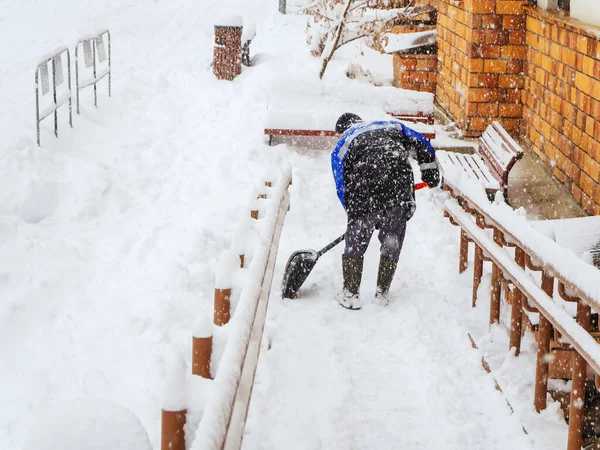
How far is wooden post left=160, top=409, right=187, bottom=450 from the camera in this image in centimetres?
260

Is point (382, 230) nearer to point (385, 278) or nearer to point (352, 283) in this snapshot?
point (385, 278)

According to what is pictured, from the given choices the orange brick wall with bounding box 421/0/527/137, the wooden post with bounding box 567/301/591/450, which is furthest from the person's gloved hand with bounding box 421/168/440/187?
the orange brick wall with bounding box 421/0/527/137

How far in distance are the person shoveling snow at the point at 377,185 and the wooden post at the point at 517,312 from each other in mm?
1424

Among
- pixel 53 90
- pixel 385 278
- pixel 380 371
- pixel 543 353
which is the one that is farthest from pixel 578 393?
pixel 53 90

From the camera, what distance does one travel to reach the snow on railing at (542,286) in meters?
3.71

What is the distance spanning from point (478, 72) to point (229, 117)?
3830 millimetres

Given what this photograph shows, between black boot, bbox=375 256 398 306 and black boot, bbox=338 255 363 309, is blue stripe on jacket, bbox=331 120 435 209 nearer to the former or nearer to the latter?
black boot, bbox=338 255 363 309

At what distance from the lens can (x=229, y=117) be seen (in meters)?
12.6

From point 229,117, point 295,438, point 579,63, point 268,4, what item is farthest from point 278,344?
point 268,4

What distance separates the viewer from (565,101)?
8961 millimetres

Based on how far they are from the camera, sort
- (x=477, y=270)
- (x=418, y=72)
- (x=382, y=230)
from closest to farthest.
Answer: (x=477, y=270) < (x=382, y=230) < (x=418, y=72)

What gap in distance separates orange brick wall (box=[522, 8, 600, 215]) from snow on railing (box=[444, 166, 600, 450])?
2.87 m

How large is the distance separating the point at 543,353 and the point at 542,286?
13.8 inches

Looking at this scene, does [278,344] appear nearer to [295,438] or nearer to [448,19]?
[295,438]
